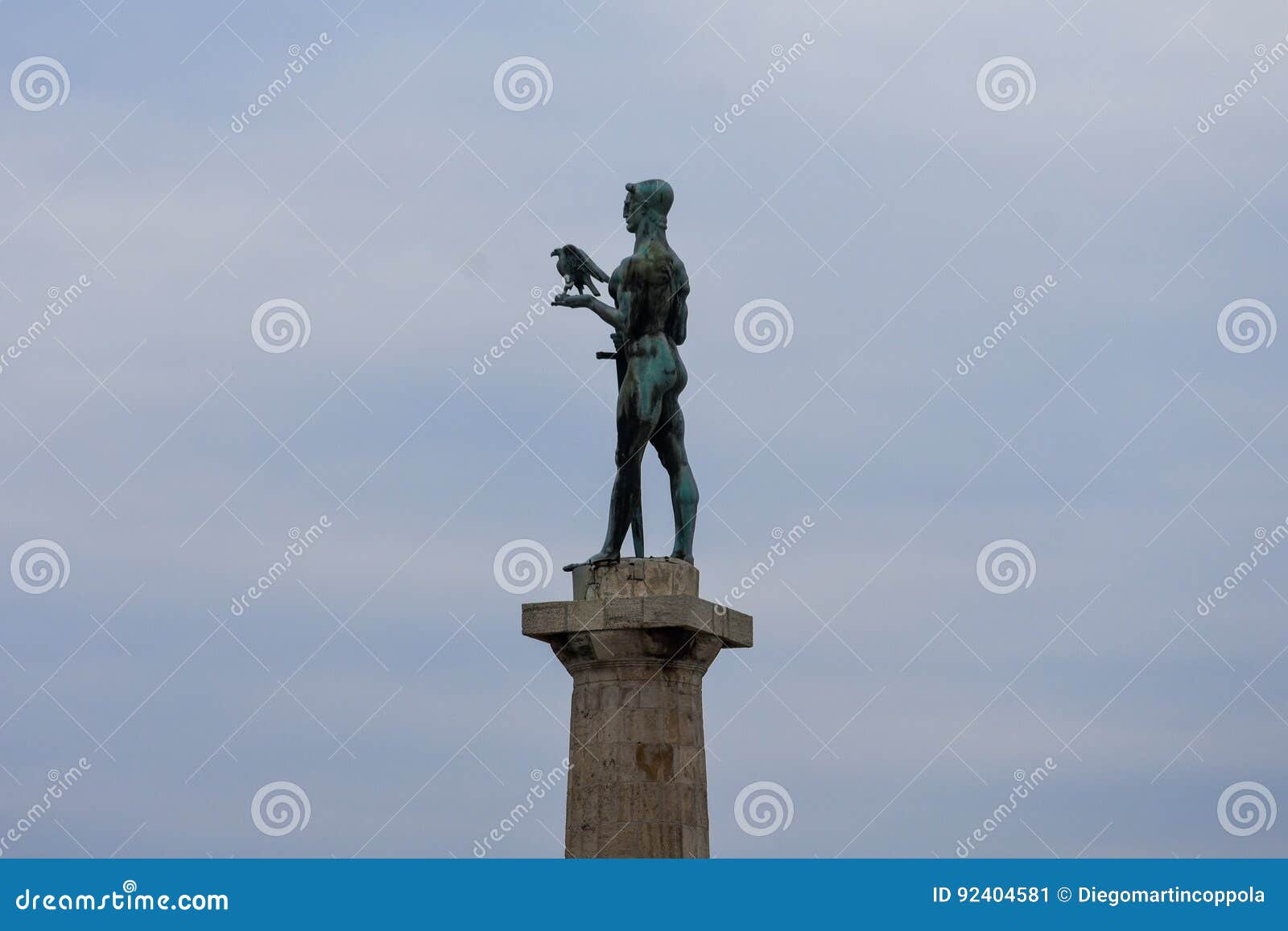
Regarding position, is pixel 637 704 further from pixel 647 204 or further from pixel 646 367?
pixel 647 204

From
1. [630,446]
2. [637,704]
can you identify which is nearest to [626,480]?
[630,446]

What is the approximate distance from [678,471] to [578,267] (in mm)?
2638

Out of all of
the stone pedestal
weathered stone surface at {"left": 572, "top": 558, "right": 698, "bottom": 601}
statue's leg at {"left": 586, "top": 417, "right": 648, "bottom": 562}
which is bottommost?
the stone pedestal

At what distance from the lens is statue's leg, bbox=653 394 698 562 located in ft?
93.5

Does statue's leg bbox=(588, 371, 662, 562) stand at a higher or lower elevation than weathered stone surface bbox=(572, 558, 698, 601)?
higher

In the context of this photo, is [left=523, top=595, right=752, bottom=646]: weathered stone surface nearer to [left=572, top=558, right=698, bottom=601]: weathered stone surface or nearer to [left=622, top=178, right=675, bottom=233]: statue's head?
[left=572, top=558, right=698, bottom=601]: weathered stone surface

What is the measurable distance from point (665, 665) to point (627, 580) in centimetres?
107

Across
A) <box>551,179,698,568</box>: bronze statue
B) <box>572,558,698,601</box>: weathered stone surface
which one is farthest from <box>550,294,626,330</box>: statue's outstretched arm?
<box>572,558,698,601</box>: weathered stone surface

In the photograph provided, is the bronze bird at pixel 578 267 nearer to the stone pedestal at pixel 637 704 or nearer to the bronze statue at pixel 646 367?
the bronze statue at pixel 646 367

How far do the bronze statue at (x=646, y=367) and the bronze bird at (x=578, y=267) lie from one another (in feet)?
0.06

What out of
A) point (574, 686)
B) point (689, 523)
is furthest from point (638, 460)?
point (574, 686)

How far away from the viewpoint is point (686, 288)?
29.0m

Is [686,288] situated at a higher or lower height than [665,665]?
higher
